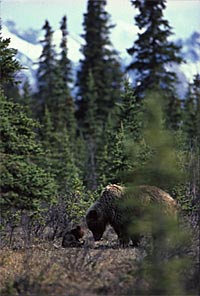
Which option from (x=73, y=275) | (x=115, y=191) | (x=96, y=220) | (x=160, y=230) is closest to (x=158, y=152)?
(x=160, y=230)

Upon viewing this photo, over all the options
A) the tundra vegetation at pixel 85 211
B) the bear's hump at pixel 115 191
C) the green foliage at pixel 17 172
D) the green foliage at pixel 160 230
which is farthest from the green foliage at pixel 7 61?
the green foliage at pixel 160 230

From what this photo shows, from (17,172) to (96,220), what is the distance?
2200 millimetres

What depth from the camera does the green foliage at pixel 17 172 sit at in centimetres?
1418

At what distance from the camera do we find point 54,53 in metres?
49.2

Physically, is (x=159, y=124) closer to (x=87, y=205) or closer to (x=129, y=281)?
(x=129, y=281)

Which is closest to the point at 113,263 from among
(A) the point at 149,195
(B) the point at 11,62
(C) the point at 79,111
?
(A) the point at 149,195

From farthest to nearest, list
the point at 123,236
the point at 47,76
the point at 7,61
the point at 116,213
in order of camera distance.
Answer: the point at 47,76, the point at 7,61, the point at 116,213, the point at 123,236

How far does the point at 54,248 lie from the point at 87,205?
153 inches

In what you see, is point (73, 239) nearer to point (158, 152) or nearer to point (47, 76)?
point (158, 152)

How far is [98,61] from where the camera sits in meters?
50.9

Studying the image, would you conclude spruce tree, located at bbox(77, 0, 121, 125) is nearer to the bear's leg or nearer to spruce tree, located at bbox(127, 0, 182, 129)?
spruce tree, located at bbox(127, 0, 182, 129)

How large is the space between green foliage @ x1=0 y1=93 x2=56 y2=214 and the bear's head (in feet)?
3.50

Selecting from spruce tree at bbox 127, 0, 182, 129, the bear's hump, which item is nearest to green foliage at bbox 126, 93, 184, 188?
the bear's hump

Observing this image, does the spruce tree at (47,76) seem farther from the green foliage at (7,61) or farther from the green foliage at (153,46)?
the green foliage at (7,61)
